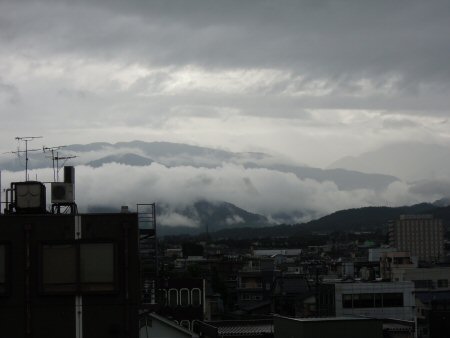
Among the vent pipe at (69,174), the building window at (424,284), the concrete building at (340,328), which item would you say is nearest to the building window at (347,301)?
the concrete building at (340,328)

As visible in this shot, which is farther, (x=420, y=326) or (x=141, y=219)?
(x=420, y=326)

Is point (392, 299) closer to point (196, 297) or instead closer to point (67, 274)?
A: point (196, 297)

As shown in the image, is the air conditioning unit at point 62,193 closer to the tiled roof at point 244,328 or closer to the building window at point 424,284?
the tiled roof at point 244,328

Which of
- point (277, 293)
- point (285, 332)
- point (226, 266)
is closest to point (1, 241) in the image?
point (285, 332)

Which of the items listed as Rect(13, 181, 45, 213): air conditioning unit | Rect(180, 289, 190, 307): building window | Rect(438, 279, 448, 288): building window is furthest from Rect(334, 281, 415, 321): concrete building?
Rect(438, 279, 448, 288): building window

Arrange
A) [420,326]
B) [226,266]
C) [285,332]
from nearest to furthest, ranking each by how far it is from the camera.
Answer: [285,332] → [420,326] → [226,266]

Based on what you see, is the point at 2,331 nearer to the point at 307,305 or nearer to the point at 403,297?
the point at 403,297

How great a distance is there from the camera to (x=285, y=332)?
3912 centimetres

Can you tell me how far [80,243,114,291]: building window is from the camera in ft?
68.9

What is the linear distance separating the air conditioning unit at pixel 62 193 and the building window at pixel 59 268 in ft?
7.69

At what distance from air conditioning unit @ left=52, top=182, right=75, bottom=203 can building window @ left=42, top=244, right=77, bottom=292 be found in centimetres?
234

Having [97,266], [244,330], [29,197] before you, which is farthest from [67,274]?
[244,330]

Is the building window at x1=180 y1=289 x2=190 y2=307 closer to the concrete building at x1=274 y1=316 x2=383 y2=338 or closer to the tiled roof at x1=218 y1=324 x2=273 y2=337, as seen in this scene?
the tiled roof at x1=218 y1=324 x2=273 y2=337

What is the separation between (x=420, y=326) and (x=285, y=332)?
143 feet
